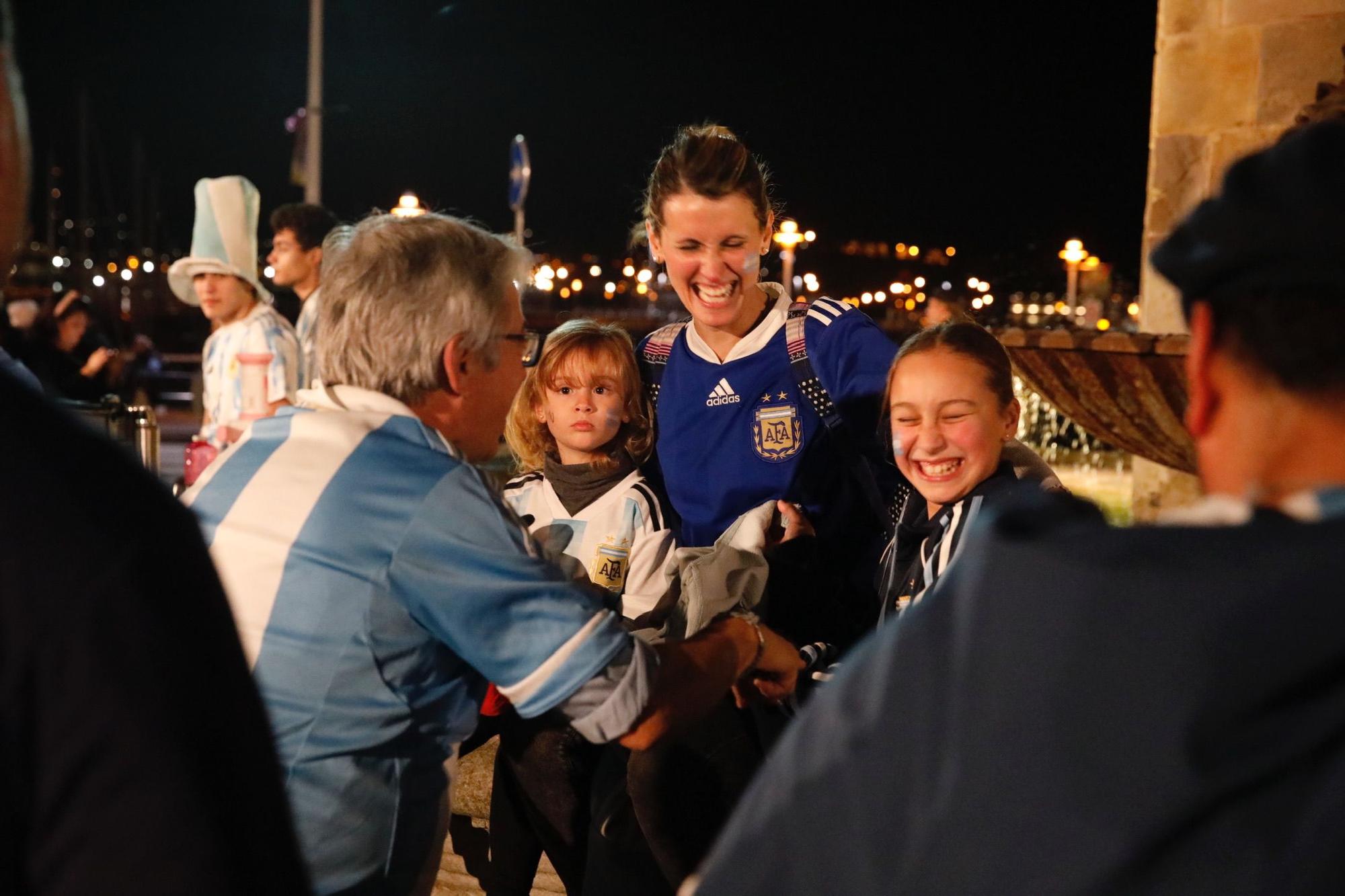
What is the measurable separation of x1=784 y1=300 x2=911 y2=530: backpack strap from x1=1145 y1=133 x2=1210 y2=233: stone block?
197 inches

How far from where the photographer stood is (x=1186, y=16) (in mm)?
7660

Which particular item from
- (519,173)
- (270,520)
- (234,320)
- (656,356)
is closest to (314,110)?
(519,173)

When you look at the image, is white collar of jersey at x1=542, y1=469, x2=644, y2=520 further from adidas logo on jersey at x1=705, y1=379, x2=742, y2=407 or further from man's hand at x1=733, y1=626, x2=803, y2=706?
man's hand at x1=733, y1=626, x2=803, y2=706

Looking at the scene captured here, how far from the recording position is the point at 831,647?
10.5ft

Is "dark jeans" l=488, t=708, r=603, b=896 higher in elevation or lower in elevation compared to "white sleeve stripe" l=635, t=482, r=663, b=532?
lower

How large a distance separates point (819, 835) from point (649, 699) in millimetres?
1208

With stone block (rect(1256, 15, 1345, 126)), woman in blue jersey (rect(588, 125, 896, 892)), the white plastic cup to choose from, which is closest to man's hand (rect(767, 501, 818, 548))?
woman in blue jersey (rect(588, 125, 896, 892))

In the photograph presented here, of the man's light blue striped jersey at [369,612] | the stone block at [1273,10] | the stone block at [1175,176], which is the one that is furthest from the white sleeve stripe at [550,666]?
the stone block at [1273,10]

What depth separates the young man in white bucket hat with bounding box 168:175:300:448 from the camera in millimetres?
7023

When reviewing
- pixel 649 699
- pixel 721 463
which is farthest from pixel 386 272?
pixel 721 463

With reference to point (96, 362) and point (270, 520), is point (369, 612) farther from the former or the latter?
→ point (96, 362)

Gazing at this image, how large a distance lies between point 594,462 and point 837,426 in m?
0.78

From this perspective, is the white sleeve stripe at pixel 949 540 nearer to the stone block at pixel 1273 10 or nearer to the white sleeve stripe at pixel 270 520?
the white sleeve stripe at pixel 270 520

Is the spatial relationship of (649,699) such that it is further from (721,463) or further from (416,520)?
(721,463)
